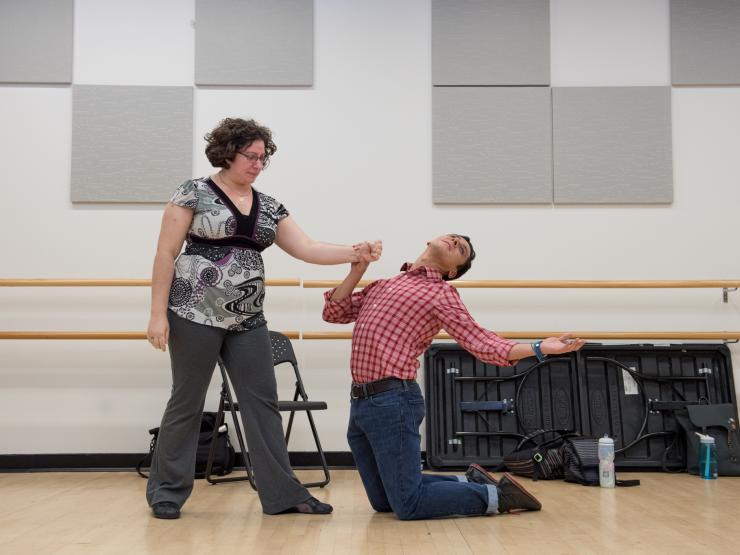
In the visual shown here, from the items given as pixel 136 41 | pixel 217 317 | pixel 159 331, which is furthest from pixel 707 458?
pixel 136 41

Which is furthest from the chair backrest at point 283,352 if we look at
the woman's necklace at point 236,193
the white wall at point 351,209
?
the woman's necklace at point 236,193

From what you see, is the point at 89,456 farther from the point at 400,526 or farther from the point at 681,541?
the point at 681,541

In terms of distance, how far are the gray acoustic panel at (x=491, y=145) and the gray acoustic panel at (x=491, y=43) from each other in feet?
0.27

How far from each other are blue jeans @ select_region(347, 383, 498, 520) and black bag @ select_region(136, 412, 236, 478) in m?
1.54

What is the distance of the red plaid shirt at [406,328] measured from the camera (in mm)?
2795

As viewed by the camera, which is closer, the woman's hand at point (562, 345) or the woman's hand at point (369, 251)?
the woman's hand at point (562, 345)

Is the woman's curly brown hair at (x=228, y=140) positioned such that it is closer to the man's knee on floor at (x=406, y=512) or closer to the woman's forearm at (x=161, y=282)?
the woman's forearm at (x=161, y=282)

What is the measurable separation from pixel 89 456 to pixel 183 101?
6.93ft

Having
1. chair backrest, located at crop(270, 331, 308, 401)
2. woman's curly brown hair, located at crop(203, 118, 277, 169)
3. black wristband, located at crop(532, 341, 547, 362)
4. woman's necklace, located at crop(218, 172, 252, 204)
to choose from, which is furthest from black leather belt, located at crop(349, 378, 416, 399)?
chair backrest, located at crop(270, 331, 308, 401)

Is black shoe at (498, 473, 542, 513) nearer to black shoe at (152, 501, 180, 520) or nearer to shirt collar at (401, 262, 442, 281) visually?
shirt collar at (401, 262, 442, 281)

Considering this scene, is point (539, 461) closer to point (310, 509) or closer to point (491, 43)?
point (310, 509)

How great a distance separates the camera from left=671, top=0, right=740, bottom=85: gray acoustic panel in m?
4.82

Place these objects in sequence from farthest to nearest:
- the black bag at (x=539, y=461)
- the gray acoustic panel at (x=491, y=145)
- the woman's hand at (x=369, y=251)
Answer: the gray acoustic panel at (x=491, y=145), the black bag at (x=539, y=461), the woman's hand at (x=369, y=251)

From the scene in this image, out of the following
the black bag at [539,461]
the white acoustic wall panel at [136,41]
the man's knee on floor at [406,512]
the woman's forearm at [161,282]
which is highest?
the white acoustic wall panel at [136,41]
